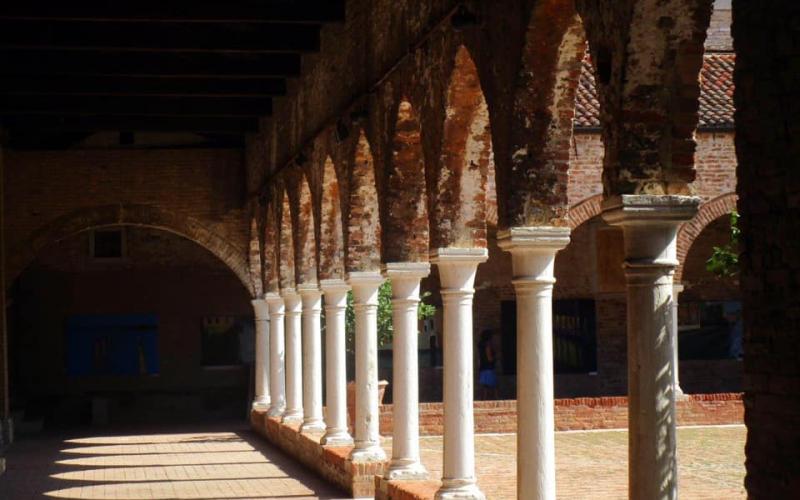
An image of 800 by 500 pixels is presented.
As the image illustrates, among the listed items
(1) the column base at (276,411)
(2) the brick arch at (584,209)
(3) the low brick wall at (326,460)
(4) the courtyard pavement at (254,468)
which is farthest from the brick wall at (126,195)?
(2) the brick arch at (584,209)

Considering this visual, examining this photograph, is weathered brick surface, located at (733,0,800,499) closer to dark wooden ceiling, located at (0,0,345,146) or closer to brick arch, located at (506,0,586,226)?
brick arch, located at (506,0,586,226)

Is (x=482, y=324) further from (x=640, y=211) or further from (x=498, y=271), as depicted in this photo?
(x=640, y=211)

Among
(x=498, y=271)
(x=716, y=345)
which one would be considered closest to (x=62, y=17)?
(x=498, y=271)

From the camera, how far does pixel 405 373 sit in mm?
12570

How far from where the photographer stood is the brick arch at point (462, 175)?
34.5 feet

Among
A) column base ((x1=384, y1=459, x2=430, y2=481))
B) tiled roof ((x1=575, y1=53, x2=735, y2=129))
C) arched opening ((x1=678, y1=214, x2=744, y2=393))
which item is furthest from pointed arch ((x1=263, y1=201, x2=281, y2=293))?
arched opening ((x1=678, y1=214, x2=744, y2=393))

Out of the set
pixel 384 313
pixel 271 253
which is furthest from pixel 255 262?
pixel 384 313

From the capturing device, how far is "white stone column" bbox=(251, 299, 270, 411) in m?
23.7

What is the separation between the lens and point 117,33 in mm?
15992

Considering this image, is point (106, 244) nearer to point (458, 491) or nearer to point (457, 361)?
point (457, 361)

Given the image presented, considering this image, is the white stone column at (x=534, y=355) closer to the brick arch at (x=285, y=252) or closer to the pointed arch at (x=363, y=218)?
the pointed arch at (x=363, y=218)

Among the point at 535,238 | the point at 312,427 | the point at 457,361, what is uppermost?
the point at 535,238

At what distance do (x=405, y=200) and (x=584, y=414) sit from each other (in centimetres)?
1002

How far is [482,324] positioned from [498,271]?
1.13 meters
